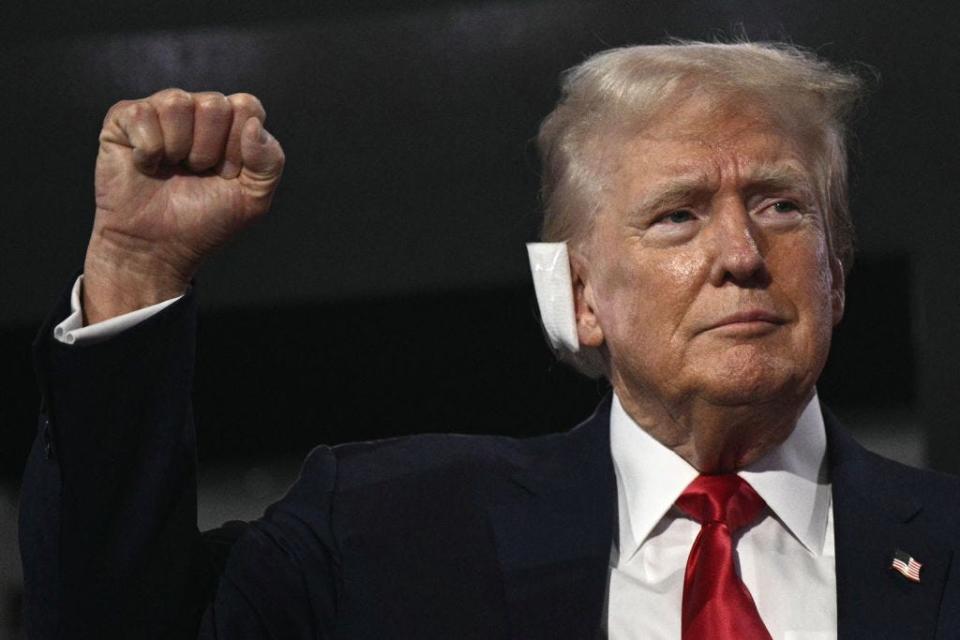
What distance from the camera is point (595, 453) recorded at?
2.32 meters

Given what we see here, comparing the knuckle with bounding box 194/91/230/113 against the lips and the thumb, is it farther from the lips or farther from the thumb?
the lips

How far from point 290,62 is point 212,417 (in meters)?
0.58

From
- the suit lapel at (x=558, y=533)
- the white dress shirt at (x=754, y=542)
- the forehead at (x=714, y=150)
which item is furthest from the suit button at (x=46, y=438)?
the forehead at (x=714, y=150)

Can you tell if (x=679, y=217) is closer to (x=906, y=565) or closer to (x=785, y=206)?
(x=785, y=206)

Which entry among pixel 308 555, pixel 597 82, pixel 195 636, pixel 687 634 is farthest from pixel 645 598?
pixel 597 82

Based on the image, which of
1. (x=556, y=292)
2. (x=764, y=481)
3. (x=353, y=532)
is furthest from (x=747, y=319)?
(x=353, y=532)

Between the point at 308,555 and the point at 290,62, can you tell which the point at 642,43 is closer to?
the point at 290,62

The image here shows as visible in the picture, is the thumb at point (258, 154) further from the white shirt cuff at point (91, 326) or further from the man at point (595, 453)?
the white shirt cuff at point (91, 326)

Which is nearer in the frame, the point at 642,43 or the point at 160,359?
the point at 160,359

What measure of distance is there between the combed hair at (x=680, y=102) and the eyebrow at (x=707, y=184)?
61 millimetres

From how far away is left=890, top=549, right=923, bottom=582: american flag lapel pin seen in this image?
2139 mm

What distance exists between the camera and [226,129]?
6.28 ft

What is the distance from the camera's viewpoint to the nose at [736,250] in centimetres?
214

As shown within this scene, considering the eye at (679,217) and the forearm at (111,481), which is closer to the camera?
the forearm at (111,481)
